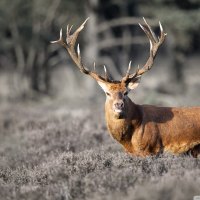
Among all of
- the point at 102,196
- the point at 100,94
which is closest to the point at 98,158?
the point at 102,196

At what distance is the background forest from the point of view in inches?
297

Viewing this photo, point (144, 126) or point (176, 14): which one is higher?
point (176, 14)

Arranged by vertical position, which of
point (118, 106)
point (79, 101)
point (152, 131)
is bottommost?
point (79, 101)

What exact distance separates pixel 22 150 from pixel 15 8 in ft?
51.9

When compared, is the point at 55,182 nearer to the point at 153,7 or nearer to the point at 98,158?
the point at 98,158

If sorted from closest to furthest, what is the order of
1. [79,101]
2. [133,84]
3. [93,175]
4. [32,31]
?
[93,175], [133,84], [79,101], [32,31]

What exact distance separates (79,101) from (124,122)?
1371 cm

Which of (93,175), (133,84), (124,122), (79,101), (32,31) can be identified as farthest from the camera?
(32,31)

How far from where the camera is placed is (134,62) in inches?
1540

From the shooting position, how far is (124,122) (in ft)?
31.2

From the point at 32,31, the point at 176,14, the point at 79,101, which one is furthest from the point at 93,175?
the point at 32,31

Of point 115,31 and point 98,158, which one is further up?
point 115,31

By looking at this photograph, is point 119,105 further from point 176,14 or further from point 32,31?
point 32,31

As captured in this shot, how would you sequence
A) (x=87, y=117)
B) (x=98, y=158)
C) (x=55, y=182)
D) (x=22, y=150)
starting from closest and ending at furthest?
(x=55, y=182)
(x=98, y=158)
(x=22, y=150)
(x=87, y=117)
